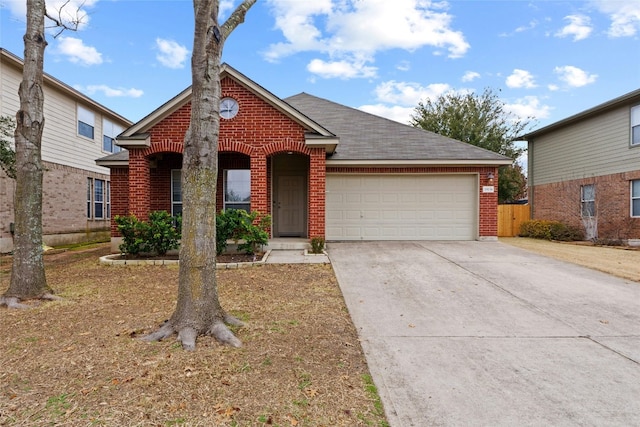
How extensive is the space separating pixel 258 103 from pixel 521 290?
25.1ft

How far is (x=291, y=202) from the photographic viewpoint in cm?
1202

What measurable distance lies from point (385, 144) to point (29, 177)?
9.68 m

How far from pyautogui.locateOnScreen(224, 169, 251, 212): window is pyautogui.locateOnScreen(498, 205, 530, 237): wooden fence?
38.5 ft

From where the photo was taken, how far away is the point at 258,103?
986cm

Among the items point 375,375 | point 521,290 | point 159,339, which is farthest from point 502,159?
point 159,339

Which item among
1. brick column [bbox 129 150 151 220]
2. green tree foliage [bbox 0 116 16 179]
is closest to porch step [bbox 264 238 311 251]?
brick column [bbox 129 150 151 220]

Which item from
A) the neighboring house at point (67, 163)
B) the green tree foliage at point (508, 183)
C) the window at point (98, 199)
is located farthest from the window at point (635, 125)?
the window at point (98, 199)

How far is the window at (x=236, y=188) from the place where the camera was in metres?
11.3

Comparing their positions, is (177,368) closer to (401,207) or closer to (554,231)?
(401,207)

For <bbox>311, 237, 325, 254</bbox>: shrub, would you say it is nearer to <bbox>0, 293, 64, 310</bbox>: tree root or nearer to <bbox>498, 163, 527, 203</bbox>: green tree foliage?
<bbox>0, 293, 64, 310</bbox>: tree root

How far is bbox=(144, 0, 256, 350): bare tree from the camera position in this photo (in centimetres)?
395

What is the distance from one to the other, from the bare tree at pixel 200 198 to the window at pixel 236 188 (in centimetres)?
736

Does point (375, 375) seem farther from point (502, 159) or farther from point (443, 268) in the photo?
point (502, 159)

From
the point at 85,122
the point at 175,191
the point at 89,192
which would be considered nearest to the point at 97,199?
the point at 89,192
